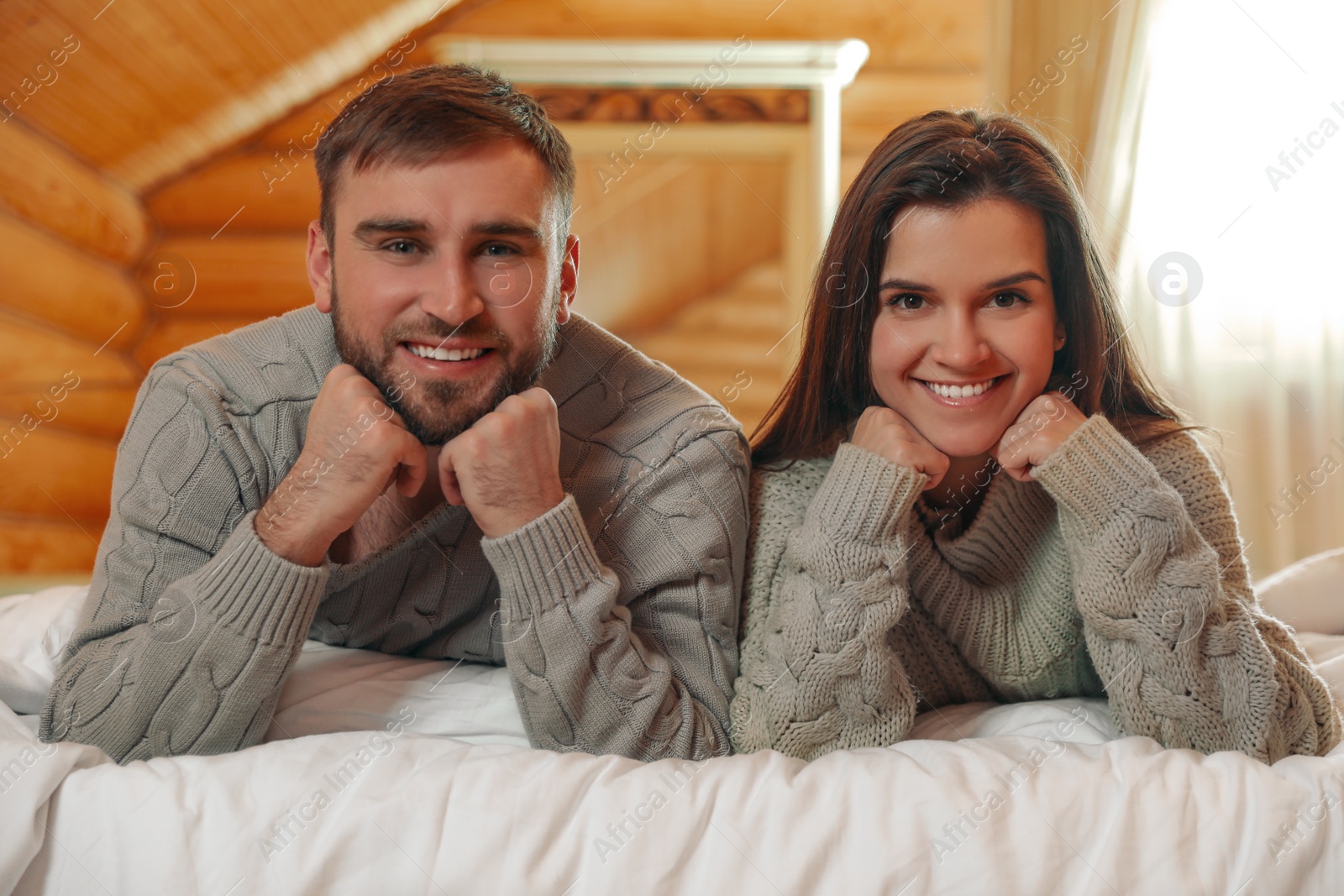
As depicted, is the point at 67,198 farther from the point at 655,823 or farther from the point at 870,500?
the point at 655,823

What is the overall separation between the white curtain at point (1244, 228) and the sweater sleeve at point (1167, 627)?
176 centimetres

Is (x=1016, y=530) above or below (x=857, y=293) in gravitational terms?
below

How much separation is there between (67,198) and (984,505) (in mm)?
2498

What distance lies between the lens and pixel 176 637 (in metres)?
0.96

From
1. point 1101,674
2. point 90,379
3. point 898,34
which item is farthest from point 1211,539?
point 90,379

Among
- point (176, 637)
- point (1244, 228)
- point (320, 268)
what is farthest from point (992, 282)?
point (1244, 228)

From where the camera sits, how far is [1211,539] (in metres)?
1.10

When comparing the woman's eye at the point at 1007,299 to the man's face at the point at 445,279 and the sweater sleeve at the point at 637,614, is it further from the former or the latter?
the man's face at the point at 445,279

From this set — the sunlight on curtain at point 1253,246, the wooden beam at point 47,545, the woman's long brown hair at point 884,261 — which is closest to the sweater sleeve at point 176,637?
the woman's long brown hair at point 884,261

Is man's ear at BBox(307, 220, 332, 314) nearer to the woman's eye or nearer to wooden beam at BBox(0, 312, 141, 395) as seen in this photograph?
the woman's eye

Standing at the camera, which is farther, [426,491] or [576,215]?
[576,215]

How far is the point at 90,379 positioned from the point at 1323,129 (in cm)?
319

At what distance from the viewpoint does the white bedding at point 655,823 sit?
0.75 metres

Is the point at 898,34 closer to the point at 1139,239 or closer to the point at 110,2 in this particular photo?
the point at 1139,239
